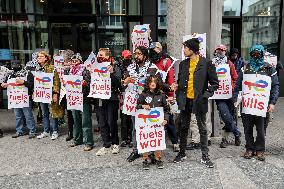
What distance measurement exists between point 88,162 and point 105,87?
54.2 inches

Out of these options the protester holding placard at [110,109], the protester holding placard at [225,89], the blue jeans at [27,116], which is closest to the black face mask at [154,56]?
the protester holding placard at [110,109]

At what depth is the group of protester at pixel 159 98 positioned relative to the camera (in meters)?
5.39

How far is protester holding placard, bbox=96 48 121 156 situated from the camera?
6039mm

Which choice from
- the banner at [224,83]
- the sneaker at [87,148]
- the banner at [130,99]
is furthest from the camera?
the sneaker at [87,148]

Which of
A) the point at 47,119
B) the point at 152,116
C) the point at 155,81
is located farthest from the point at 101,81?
the point at 47,119

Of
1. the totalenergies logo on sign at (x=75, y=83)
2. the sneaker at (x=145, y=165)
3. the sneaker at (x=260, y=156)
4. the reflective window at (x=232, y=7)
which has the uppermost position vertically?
the reflective window at (x=232, y=7)

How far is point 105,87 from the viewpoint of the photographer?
607 cm

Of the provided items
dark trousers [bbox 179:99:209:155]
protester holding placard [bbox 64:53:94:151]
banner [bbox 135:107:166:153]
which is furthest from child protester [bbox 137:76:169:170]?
protester holding placard [bbox 64:53:94:151]

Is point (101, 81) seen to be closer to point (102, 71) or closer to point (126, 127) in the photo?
point (102, 71)

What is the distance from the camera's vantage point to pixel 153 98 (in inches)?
212

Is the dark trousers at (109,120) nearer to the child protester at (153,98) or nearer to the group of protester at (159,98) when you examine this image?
the group of protester at (159,98)

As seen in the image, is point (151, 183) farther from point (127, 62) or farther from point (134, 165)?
point (127, 62)

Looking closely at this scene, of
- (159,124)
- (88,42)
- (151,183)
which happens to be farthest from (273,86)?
(88,42)

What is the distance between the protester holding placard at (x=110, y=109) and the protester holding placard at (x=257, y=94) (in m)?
2.24
